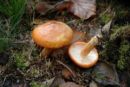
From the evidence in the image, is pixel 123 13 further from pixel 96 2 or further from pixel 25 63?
pixel 25 63

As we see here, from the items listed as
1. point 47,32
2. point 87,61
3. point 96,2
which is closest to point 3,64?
point 47,32

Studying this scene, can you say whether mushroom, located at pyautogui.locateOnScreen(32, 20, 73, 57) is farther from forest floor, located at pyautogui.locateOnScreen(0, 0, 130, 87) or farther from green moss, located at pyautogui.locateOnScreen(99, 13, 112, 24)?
green moss, located at pyautogui.locateOnScreen(99, 13, 112, 24)

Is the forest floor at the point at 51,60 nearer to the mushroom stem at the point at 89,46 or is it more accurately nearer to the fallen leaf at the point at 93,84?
the fallen leaf at the point at 93,84

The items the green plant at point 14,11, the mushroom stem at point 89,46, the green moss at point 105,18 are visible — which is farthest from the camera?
the green moss at point 105,18

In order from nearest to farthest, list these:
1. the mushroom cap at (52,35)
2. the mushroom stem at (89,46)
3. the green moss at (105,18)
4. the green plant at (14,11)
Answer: the mushroom cap at (52,35) < the mushroom stem at (89,46) < the green plant at (14,11) < the green moss at (105,18)

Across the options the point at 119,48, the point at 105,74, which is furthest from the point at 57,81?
the point at 119,48

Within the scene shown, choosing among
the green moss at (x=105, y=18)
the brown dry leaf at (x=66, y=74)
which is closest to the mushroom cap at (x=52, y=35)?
the brown dry leaf at (x=66, y=74)
